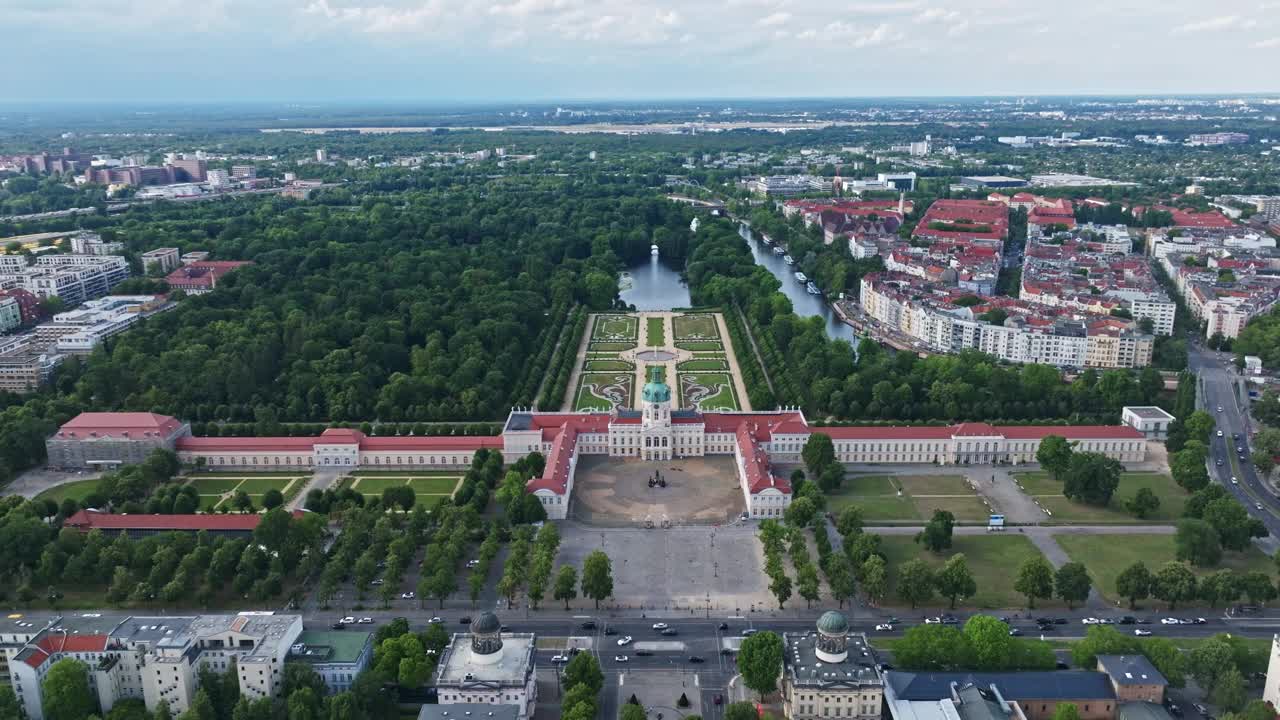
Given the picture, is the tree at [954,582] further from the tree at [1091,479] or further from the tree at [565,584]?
the tree at [565,584]

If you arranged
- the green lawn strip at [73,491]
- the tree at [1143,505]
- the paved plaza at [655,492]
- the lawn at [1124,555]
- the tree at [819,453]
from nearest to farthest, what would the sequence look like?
the lawn at [1124,555] < the tree at [1143,505] < the paved plaza at [655,492] < the green lawn strip at [73,491] < the tree at [819,453]

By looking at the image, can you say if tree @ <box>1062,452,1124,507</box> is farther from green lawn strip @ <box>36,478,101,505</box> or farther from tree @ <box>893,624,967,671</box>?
green lawn strip @ <box>36,478,101,505</box>

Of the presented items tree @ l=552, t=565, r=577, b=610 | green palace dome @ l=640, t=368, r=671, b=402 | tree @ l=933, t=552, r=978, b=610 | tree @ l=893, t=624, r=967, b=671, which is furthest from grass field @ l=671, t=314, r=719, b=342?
tree @ l=893, t=624, r=967, b=671

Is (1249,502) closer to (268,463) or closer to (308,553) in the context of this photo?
(308,553)

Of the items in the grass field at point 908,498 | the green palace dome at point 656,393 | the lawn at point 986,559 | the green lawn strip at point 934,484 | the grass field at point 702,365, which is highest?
the green palace dome at point 656,393

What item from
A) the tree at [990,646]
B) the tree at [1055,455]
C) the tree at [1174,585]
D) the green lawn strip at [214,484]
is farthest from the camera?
the green lawn strip at [214,484]

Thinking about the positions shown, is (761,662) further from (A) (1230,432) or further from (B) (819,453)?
(A) (1230,432)

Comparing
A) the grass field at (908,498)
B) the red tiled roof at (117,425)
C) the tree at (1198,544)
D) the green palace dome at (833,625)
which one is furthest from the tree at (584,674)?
the red tiled roof at (117,425)
